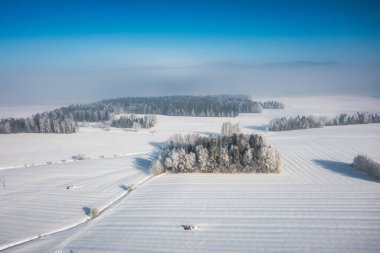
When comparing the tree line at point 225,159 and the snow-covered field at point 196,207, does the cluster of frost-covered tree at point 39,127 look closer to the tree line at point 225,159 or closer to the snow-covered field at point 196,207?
the snow-covered field at point 196,207

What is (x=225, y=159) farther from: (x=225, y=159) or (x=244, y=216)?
(x=244, y=216)

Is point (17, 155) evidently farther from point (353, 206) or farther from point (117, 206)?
point (353, 206)

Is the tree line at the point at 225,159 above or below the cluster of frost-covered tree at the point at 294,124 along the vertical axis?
below

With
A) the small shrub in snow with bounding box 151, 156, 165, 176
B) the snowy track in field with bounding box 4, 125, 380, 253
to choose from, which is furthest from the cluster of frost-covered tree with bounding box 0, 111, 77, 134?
the snowy track in field with bounding box 4, 125, 380, 253

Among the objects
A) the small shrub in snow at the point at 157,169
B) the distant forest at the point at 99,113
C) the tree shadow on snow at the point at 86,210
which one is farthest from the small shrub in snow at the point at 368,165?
the distant forest at the point at 99,113

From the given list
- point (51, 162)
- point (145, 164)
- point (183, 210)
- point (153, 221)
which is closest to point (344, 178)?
point (183, 210)

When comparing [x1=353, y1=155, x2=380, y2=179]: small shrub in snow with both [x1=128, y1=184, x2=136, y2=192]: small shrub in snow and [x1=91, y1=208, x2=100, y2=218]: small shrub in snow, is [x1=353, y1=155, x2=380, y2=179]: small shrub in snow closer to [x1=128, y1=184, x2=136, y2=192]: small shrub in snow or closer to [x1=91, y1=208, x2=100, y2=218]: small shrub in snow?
[x1=128, y1=184, x2=136, y2=192]: small shrub in snow
